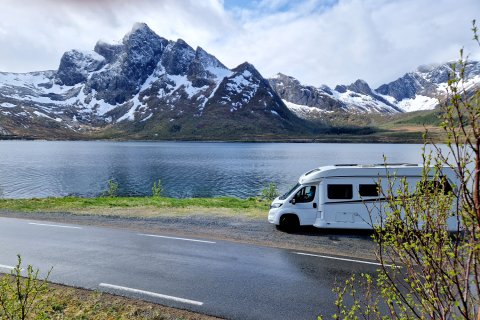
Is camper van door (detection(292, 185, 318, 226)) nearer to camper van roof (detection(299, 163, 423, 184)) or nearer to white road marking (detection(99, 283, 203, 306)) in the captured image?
camper van roof (detection(299, 163, 423, 184))

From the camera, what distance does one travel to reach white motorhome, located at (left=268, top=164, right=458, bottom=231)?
1753 cm

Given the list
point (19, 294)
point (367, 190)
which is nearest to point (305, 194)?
point (367, 190)

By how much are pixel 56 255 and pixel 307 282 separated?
408 inches

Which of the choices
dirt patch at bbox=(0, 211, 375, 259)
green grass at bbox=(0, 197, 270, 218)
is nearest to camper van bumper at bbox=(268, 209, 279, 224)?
dirt patch at bbox=(0, 211, 375, 259)

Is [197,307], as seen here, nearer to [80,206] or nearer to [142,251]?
[142,251]

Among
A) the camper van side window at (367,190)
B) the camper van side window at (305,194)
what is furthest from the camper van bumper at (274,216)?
the camper van side window at (367,190)

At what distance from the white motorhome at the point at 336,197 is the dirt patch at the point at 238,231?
652mm

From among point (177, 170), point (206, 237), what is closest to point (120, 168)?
point (177, 170)

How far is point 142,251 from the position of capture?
48.2 feet

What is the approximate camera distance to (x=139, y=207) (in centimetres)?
2558

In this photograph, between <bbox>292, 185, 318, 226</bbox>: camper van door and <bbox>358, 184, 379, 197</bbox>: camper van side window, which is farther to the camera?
<bbox>292, 185, 318, 226</bbox>: camper van door

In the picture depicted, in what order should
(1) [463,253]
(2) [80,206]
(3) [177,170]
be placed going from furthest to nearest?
(3) [177,170] → (2) [80,206] → (1) [463,253]

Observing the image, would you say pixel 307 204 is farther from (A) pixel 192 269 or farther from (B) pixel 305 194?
(A) pixel 192 269

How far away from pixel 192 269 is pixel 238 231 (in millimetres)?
5954
